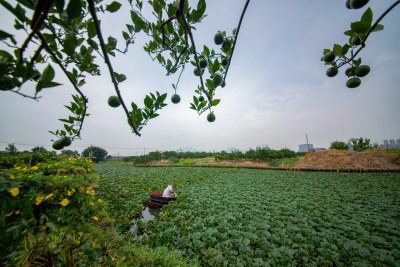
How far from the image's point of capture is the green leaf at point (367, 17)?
754 mm

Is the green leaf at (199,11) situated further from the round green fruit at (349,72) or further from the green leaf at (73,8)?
the round green fruit at (349,72)

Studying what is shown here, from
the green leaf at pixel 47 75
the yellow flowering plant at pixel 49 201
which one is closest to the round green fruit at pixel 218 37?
the green leaf at pixel 47 75

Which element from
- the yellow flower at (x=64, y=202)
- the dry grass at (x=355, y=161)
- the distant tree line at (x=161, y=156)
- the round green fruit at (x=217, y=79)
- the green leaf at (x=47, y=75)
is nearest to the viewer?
the green leaf at (x=47, y=75)

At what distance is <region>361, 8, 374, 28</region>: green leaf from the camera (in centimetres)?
75

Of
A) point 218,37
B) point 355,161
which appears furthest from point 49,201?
point 355,161

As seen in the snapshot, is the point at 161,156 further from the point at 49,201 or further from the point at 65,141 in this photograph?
the point at 65,141

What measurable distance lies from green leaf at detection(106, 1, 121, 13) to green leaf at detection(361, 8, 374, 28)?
109 centimetres

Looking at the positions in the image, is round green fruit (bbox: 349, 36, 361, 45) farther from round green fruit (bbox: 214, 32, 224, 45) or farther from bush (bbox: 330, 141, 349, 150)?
bush (bbox: 330, 141, 349, 150)

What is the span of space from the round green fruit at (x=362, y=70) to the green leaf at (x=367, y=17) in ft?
1.20

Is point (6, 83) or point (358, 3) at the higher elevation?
point (358, 3)

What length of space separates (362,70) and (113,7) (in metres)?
1.41

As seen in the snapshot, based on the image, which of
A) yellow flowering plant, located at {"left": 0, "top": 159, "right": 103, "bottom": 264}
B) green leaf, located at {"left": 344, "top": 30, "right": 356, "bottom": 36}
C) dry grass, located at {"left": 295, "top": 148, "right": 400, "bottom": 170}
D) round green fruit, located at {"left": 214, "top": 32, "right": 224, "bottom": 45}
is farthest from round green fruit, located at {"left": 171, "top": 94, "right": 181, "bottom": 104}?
dry grass, located at {"left": 295, "top": 148, "right": 400, "bottom": 170}

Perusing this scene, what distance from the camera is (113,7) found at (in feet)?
2.67

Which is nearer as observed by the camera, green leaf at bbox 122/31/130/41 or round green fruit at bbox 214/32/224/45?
green leaf at bbox 122/31/130/41
